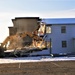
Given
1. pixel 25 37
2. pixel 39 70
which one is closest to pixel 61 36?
pixel 25 37

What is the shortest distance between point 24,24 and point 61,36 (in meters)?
28.8

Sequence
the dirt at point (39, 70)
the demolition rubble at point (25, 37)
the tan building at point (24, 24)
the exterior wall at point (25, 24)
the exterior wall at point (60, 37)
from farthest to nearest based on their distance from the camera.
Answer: the exterior wall at point (25, 24)
the tan building at point (24, 24)
the exterior wall at point (60, 37)
the demolition rubble at point (25, 37)
the dirt at point (39, 70)

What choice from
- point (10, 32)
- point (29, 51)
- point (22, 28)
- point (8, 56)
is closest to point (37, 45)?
point (29, 51)

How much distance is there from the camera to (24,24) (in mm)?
77188

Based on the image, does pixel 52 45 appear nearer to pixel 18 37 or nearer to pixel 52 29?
pixel 52 29

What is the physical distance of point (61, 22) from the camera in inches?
1988

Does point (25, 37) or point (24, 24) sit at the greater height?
point (24, 24)

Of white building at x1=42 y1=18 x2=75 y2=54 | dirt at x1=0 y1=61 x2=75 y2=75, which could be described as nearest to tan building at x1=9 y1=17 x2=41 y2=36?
white building at x1=42 y1=18 x2=75 y2=54

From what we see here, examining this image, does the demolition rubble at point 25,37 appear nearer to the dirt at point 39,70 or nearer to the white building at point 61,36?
the white building at point 61,36

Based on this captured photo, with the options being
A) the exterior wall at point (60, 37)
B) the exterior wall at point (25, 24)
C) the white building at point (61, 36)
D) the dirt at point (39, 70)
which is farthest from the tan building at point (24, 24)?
the dirt at point (39, 70)

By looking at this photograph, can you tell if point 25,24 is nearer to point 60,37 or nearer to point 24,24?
point 24,24

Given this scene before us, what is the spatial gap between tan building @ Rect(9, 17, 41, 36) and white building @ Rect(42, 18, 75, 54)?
2406cm

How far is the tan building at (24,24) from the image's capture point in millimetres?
74238

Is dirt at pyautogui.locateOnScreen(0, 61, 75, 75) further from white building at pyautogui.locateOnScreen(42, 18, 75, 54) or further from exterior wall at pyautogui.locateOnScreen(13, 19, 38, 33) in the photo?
→ exterior wall at pyautogui.locateOnScreen(13, 19, 38, 33)
